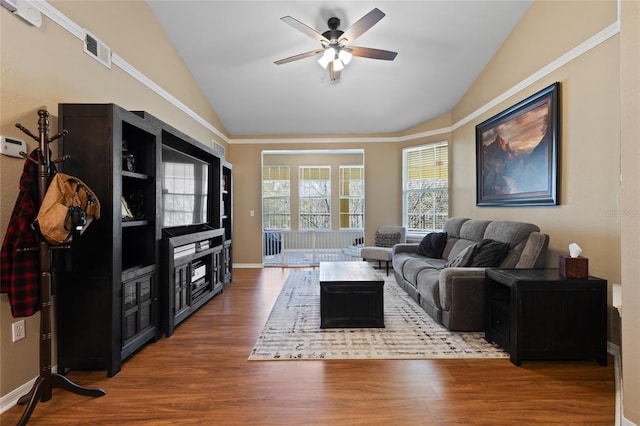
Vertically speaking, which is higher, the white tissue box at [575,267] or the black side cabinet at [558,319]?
the white tissue box at [575,267]

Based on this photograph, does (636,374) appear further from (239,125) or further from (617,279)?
(239,125)

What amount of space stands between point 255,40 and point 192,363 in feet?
12.2

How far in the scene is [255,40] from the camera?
3881mm

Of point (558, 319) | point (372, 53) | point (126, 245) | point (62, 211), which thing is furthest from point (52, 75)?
point (558, 319)

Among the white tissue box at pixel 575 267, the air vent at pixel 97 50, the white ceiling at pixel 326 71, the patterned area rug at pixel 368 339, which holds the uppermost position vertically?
the white ceiling at pixel 326 71

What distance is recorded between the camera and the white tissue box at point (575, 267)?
94.6 inches

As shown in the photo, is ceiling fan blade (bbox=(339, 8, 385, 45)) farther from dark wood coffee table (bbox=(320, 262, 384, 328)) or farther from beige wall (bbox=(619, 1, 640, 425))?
dark wood coffee table (bbox=(320, 262, 384, 328))

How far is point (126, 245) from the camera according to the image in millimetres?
2867

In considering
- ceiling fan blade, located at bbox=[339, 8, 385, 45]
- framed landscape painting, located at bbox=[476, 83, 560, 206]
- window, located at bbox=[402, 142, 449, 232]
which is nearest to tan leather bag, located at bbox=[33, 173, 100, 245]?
ceiling fan blade, located at bbox=[339, 8, 385, 45]

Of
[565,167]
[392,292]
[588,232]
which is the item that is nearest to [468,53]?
[565,167]

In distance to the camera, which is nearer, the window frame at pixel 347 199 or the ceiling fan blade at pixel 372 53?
the ceiling fan blade at pixel 372 53

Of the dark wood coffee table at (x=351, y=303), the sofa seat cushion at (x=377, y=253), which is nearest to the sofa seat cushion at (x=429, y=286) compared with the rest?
the dark wood coffee table at (x=351, y=303)

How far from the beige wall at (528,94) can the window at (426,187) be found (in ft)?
2.11

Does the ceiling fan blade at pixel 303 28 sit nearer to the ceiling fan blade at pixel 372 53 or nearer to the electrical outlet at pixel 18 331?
the ceiling fan blade at pixel 372 53
